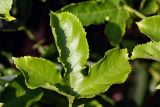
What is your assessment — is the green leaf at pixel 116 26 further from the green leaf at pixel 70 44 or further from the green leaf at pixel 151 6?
the green leaf at pixel 70 44

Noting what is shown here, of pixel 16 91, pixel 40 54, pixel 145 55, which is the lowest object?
pixel 40 54

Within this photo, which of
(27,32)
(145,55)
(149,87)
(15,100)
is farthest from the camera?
(149,87)

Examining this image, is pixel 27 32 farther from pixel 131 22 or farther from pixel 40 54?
pixel 131 22

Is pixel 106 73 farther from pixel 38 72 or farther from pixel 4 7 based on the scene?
pixel 4 7

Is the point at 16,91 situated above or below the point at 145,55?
below

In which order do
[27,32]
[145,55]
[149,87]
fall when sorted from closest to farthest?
1. [145,55]
2. [27,32]
3. [149,87]

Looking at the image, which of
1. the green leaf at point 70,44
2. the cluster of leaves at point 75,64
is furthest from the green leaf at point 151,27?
the green leaf at point 70,44

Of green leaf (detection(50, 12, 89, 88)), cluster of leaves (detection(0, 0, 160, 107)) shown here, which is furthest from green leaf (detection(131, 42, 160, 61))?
green leaf (detection(50, 12, 89, 88))

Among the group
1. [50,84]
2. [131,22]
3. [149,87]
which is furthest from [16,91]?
[149,87]
